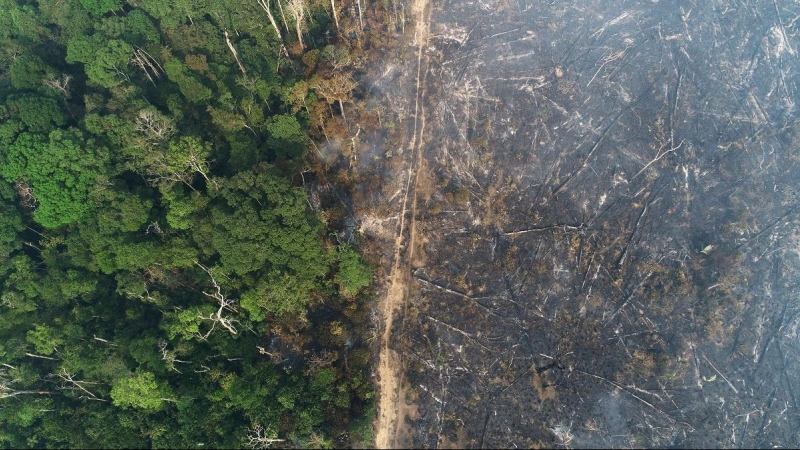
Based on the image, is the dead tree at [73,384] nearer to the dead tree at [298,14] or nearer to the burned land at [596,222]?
the burned land at [596,222]

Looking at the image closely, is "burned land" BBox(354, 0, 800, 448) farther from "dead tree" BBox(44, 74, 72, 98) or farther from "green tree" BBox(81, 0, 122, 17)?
"dead tree" BBox(44, 74, 72, 98)

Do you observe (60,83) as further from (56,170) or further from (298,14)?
(298,14)

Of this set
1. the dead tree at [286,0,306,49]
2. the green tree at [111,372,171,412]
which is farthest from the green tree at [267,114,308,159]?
the green tree at [111,372,171,412]

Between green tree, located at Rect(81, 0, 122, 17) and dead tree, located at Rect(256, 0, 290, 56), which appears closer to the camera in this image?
green tree, located at Rect(81, 0, 122, 17)

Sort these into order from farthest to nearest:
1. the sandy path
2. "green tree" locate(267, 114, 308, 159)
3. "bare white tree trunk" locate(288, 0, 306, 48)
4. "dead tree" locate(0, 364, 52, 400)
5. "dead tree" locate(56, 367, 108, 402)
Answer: "bare white tree trunk" locate(288, 0, 306, 48), "green tree" locate(267, 114, 308, 159), the sandy path, "dead tree" locate(56, 367, 108, 402), "dead tree" locate(0, 364, 52, 400)

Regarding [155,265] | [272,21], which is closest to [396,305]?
[155,265]

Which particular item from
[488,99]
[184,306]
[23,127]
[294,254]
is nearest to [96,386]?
[184,306]
